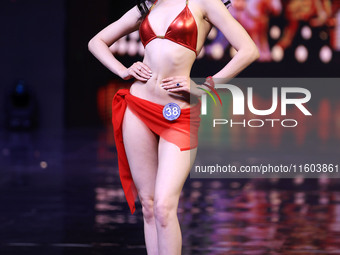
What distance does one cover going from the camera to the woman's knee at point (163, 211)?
3.64m

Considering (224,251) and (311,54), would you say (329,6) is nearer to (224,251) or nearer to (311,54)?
(311,54)

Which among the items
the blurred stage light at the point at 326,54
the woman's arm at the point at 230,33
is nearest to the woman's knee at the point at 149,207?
the woman's arm at the point at 230,33

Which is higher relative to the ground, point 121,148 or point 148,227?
point 121,148

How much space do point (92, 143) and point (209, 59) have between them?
58.0 ft

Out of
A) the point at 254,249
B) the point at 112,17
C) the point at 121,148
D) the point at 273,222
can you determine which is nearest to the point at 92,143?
the point at 273,222

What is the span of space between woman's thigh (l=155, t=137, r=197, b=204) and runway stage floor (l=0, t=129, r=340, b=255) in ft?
5.08

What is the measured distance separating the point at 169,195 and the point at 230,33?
0.90 meters

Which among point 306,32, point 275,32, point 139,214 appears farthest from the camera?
point 306,32

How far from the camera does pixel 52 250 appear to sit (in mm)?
5242

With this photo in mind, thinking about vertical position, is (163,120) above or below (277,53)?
below

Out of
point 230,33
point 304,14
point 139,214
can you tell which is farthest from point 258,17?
point 230,33

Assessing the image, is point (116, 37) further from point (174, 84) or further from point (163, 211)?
point (163, 211)

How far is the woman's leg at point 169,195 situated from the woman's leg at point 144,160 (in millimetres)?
140

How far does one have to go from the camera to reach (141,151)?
385cm
